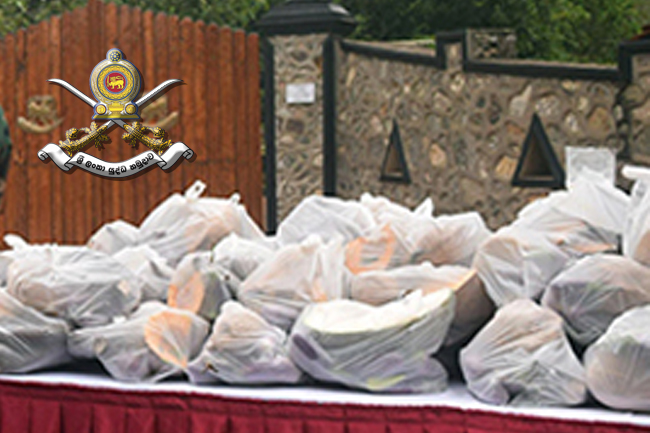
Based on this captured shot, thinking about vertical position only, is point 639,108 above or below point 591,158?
above

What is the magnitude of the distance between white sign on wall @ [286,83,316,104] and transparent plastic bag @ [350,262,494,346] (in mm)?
5707

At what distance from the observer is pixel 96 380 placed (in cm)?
382

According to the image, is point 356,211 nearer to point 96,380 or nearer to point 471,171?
point 96,380

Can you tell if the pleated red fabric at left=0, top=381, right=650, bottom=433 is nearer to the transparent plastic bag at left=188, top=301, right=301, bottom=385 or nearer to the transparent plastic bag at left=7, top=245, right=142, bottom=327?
the transparent plastic bag at left=188, top=301, right=301, bottom=385

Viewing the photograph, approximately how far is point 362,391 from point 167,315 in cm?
70

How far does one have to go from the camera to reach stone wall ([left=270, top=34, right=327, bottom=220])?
9.53 metres

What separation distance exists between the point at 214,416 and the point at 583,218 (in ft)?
4.36

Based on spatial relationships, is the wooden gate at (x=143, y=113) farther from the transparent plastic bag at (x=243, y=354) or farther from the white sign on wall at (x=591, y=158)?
the transparent plastic bag at (x=243, y=354)

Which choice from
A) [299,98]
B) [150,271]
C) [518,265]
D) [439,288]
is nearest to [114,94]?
[150,271]

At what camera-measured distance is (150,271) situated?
14.2 feet

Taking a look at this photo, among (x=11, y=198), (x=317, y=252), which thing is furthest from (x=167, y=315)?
(x=11, y=198)

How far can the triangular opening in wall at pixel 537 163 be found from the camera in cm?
817

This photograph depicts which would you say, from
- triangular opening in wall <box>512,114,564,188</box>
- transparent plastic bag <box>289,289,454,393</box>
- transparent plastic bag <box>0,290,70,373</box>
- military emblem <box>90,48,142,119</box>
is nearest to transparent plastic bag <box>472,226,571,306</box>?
transparent plastic bag <box>289,289,454,393</box>

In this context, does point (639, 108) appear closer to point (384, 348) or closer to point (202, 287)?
point (202, 287)
